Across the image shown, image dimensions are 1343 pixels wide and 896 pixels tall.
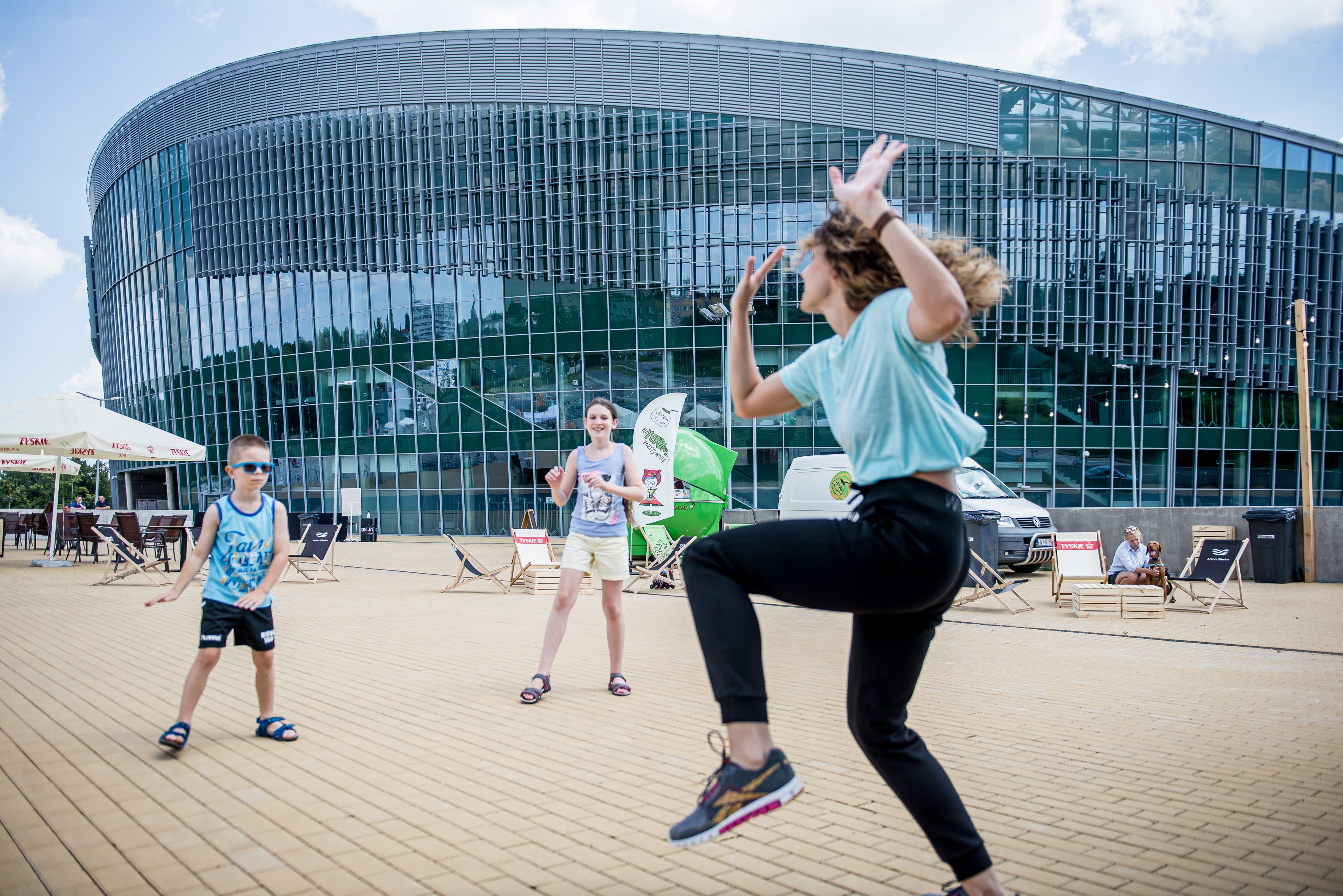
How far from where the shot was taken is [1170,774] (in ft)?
13.0

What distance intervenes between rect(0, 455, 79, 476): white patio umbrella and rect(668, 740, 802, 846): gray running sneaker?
2064 centimetres

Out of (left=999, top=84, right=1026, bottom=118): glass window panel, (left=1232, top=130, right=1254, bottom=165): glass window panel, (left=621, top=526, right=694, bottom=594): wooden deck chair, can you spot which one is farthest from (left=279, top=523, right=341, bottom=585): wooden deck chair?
(left=1232, top=130, right=1254, bottom=165): glass window panel

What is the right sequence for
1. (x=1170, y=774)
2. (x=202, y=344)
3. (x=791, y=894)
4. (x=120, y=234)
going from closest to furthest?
(x=791, y=894)
(x=1170, y=774)
(x=202, y=344)
(x=120, y=234)

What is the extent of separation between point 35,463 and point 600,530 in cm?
2174

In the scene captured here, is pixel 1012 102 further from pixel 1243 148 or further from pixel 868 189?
pixel 868 189

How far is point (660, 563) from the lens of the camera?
46.8 ft

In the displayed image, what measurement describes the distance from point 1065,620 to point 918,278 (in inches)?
375

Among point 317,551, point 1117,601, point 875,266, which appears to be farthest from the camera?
point 317,551

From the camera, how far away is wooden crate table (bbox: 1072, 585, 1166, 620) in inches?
412

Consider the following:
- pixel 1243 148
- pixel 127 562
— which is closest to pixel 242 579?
pixel 127 562

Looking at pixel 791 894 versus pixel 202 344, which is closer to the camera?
pixel 791 894

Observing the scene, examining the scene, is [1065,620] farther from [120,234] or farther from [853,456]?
[120,234]

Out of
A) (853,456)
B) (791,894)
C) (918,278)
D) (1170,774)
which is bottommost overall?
(1170,774)

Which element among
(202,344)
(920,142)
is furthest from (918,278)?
(202,344)
